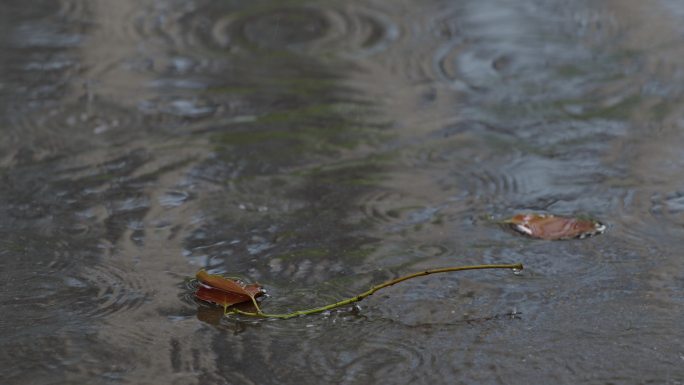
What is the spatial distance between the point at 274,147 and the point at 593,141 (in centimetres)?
106

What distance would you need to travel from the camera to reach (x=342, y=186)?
307 cm

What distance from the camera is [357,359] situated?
2.12 metres

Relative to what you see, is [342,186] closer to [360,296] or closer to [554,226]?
[554,226]

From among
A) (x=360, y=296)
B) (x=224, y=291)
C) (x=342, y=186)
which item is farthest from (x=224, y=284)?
(x=342, y=186)

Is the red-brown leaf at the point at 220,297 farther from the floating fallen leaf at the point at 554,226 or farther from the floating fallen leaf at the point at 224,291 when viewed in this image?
the floating fallen leaf at the point at 554,226

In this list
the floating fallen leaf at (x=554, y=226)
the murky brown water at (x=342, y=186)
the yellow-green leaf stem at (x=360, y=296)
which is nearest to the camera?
the murky brown water at (x=342, y=186)

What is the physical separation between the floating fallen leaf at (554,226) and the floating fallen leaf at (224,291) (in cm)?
78

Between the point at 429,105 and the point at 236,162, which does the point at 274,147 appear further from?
the point at 429,105

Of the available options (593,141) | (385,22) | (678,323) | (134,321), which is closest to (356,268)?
(134,321)

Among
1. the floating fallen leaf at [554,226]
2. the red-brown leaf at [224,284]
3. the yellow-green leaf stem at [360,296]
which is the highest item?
the red-brown leaf at [224,284]

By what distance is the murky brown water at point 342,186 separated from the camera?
7.11 feet

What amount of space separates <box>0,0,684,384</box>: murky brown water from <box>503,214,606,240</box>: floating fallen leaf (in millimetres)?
48

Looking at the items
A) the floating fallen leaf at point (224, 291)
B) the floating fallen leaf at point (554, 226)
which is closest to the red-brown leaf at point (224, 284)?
the floating fallen leaf at point (224, 291)

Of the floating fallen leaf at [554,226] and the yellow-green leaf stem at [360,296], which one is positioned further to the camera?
the floating fallen leaf at [554,226]
